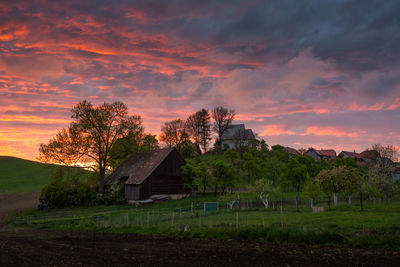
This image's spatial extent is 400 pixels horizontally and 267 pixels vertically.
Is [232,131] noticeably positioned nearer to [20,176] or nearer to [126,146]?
[126,146]

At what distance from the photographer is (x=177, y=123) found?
100062mm

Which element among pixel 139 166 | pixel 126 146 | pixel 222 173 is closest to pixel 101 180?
pixel 139 166

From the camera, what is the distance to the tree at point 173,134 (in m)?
99.1

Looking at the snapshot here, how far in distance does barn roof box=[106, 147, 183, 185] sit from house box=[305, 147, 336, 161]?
90.6 meters

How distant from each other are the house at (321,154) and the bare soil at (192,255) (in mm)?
121494

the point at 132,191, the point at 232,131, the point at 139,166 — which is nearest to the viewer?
the point at 132,191

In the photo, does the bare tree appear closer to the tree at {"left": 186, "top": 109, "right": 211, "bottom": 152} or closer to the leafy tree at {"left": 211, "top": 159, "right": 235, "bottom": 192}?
the tree at {"left": 186, "top": 109, "right": 211, "bottom": 152}

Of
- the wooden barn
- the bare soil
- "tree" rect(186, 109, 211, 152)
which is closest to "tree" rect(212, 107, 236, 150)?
"tree" rect(186, 109, 211, 152)

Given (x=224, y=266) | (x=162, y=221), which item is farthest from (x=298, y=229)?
(x=162, y=221)

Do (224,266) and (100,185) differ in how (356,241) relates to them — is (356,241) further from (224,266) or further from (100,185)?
(100,185)

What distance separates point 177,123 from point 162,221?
68990 millimetres

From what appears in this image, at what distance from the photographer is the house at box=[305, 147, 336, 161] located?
131000 mm

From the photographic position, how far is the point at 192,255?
15.7 meters

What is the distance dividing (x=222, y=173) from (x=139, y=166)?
1643 cm
